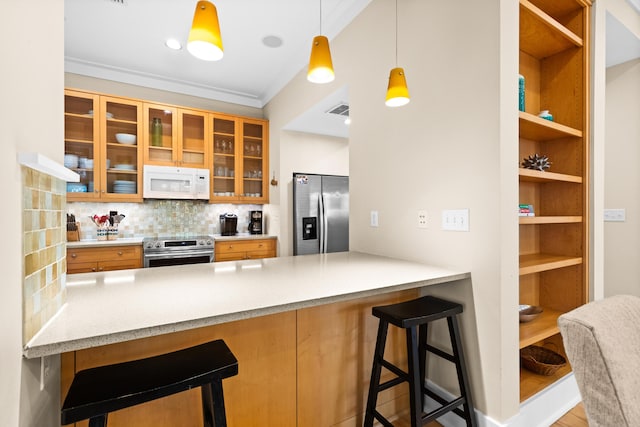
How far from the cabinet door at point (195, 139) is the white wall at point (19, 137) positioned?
9.74 ft

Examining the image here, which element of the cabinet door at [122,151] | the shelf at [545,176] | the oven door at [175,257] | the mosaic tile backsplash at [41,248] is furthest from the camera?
the cabinet door at [122,151]

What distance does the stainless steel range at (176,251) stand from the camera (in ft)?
10.4

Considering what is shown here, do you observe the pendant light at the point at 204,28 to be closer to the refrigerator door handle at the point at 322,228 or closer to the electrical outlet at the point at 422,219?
the electrical outlet at the point at 422,219

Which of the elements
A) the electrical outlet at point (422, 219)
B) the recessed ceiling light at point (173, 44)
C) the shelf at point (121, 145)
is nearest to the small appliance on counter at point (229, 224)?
the shelf at point (121, 145)

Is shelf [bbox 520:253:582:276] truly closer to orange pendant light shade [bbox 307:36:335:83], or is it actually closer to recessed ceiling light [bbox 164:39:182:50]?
orange pendant light shade [bbox 307:36:335:83]

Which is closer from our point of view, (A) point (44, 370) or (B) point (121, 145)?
(A) point (44, 370)

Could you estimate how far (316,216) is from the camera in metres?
3.70

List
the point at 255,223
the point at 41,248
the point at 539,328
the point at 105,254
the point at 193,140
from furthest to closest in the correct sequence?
the point at 255,223 → the point at 193,140 → the point at 105,254 → the point at 539,328 → the point at 41,248

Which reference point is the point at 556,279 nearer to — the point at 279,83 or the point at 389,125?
the point at 389,125

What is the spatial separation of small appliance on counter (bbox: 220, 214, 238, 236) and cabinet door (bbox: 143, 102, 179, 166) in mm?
881

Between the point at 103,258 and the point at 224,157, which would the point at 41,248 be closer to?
the point at 103,258

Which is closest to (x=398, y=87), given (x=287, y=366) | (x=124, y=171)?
(x=287, y=366)

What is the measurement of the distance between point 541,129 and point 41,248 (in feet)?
7.85

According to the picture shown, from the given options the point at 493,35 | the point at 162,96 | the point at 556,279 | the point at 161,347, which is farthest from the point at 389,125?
the point at 162,96
